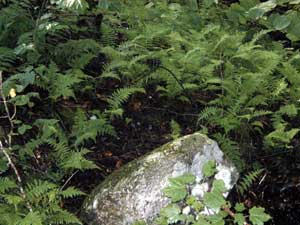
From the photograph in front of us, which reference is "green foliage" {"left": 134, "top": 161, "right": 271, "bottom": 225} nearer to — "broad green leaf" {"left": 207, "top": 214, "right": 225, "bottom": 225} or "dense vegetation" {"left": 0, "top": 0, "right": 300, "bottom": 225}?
"broad green leaf" {"left": 207, "top": 214, "right": 225, "bottom": 225}

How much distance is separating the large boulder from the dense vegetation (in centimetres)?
29

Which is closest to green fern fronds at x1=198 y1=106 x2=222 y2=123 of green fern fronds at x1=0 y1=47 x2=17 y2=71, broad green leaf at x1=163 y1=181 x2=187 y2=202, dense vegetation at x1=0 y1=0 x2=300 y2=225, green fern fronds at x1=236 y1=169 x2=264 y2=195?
dense vegetation at x1=0 y1=0 x2=300 y2=225

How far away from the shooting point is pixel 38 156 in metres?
4.30

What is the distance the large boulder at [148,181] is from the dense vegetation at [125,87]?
295 mm

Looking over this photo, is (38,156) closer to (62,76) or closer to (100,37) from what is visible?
(62,76)

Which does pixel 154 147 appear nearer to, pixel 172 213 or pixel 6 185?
pixel 172 213

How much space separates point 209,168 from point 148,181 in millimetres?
542

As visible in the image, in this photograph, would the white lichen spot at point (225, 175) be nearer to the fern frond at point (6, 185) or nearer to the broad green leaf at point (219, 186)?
the broad green leaf at point (219, 186)

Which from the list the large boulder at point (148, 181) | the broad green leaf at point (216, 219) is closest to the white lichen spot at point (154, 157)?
the large boulder at point (148, 181)

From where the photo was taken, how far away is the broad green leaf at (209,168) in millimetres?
3688

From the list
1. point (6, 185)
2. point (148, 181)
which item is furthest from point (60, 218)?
point (148, 181)

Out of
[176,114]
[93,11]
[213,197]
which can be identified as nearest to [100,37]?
[93,11]

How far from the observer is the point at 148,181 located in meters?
3.74

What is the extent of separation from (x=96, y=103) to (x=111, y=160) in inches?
33.2
